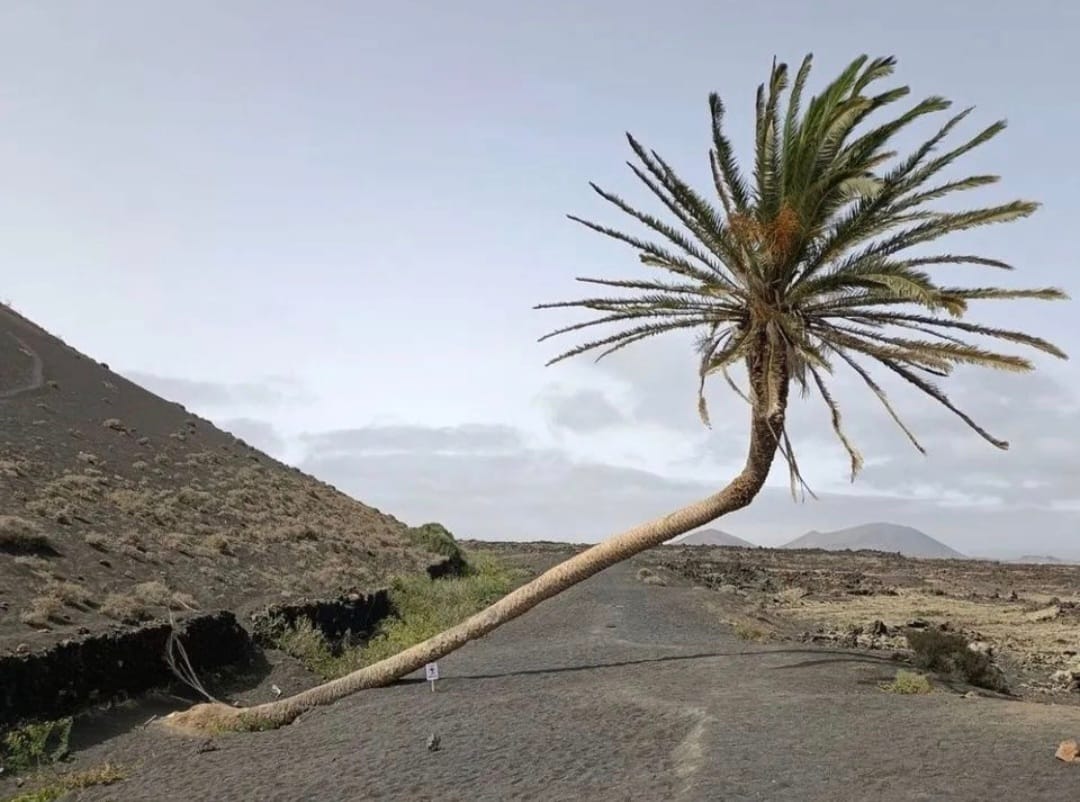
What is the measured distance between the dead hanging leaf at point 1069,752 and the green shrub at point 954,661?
751 centimetres

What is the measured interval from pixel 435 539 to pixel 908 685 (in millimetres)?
36520

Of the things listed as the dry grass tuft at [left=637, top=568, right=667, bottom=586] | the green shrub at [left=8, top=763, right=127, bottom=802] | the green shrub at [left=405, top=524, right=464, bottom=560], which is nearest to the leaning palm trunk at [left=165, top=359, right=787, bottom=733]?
the green shrub at [left=8, top=763, right=127, bottom=802]

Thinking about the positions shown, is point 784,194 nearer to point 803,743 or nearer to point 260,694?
point 803,743

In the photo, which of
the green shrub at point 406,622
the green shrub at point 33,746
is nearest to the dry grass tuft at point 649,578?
the green shrub at point 406,622

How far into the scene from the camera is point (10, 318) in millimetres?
54875

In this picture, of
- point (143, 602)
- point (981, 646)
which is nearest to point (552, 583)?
point (143, 602)

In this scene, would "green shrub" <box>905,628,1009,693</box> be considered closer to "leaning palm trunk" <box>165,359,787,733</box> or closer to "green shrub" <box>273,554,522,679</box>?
"leaning palm trunk" <box>165,359,787,733</box>

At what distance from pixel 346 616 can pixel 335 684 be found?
10130 mm

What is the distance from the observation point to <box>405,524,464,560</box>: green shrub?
46612 millimetres

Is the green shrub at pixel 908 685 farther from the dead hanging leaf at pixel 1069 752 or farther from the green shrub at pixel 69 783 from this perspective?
the green shrub at pixel 69 783

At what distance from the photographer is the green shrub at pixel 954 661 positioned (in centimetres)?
1680

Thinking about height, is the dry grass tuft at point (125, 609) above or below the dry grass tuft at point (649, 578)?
below

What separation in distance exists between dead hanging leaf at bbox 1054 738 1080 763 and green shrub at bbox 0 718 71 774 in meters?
13.1

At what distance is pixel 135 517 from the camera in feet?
98.9
